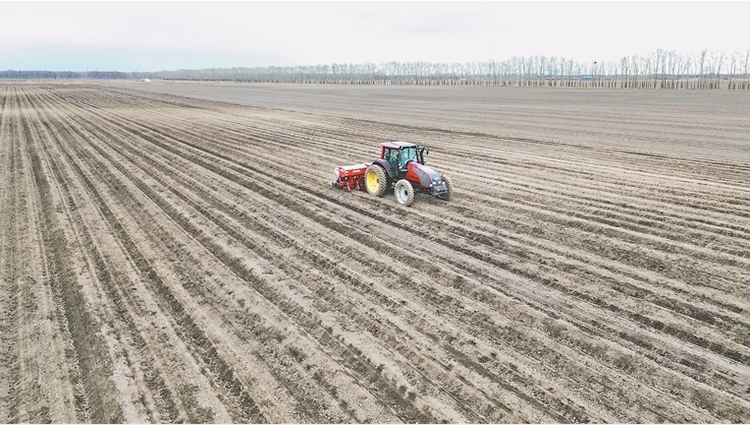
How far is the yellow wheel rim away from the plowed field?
0.57m

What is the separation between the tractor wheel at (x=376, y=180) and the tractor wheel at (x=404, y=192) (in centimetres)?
43

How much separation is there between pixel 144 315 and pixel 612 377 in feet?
21.1

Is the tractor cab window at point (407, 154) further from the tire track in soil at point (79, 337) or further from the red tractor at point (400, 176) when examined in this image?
the tire track in soil at point (79, 337)

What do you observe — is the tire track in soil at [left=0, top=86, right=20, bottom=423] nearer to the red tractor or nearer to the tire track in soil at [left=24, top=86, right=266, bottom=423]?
the tire track in soil at [left=24, top=86, right=266, bottom=423]

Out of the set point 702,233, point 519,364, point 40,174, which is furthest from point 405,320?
point 40,174

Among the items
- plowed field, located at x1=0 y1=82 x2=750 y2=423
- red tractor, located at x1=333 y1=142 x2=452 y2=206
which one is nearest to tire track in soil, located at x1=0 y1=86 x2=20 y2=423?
plowed field, located at x1=0 y1=82 x2=750 y2=423

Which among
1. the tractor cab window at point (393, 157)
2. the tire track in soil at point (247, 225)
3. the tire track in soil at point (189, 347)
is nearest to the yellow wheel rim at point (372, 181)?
the tractor cab window at point (393, 157)

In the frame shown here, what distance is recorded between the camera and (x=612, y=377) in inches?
234

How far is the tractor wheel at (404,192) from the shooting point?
492 inches

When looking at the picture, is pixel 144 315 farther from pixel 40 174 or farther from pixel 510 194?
pixel 40 174

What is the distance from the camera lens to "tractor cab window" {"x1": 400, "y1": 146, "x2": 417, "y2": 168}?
13109mm

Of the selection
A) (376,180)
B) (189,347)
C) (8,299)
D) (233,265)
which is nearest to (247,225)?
(233,265)

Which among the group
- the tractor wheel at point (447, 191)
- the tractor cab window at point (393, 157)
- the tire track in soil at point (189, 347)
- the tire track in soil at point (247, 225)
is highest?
the tractor cab window at point (393, 157)

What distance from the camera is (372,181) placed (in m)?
13.9
